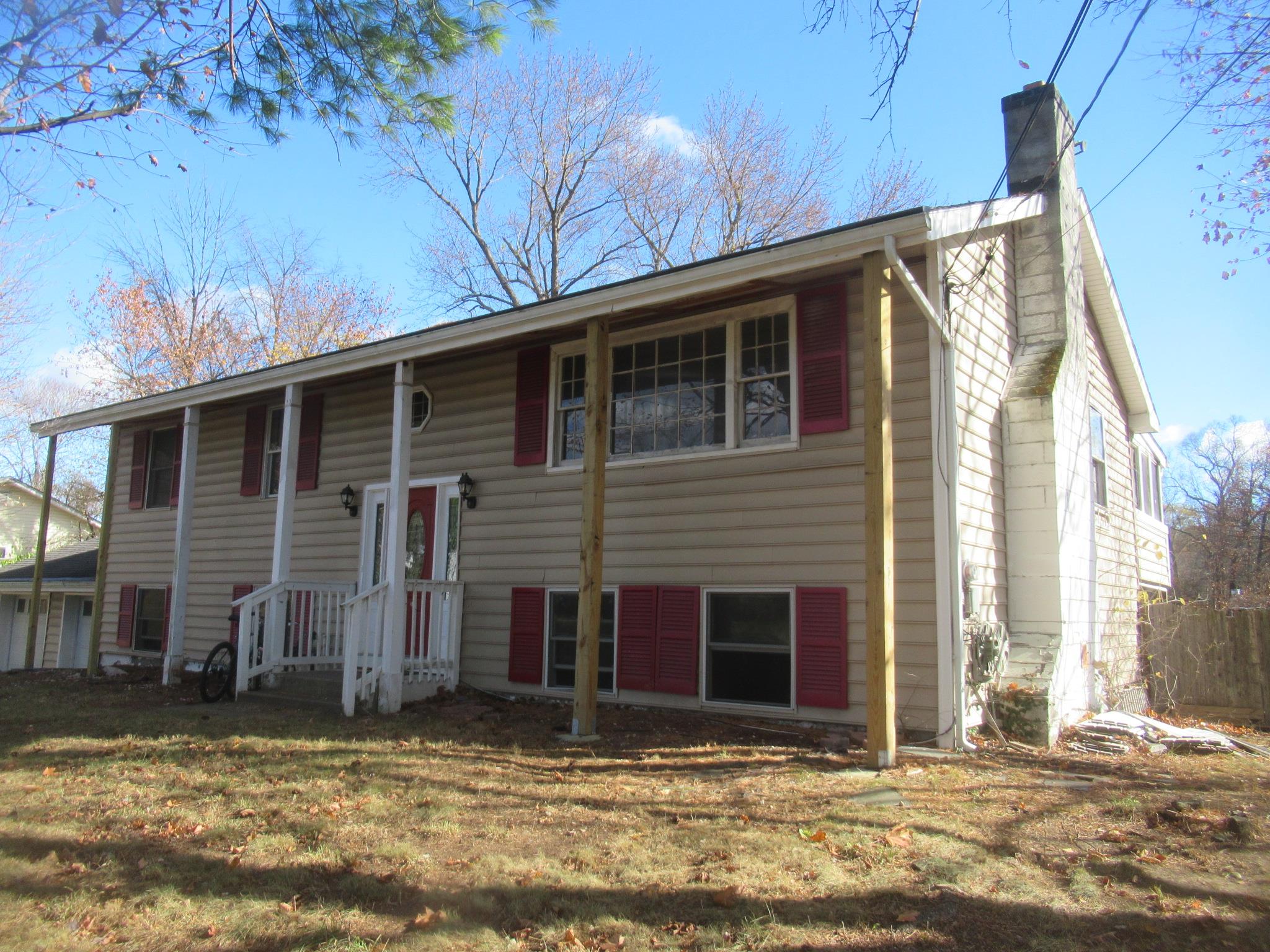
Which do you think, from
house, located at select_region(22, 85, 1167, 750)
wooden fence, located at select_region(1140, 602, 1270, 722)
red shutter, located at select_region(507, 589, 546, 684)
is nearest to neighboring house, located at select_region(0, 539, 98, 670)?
house, located at select_region(22, 85, 1167, 750)

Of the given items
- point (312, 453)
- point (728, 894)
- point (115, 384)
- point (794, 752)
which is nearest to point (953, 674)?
point (794, 752)

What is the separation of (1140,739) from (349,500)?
8.88m

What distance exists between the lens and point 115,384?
95.3 feet

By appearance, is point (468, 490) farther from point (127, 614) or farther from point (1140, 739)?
point (127, 614)

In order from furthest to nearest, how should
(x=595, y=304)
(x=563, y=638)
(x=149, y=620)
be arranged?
(x=149, y=620) < (x=563, y=638) < (x=595, y=304)

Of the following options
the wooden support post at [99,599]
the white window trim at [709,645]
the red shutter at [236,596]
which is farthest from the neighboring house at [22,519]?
the white window trim at [709,645]

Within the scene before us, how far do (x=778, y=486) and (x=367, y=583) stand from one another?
5537 mm

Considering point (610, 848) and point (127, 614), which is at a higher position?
point (127, 614)

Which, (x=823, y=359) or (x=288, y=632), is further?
(x=288, y=632)

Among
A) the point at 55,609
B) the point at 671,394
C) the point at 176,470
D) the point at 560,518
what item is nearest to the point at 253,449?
the point at 176,470

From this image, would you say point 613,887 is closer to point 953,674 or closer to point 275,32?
point 953,674

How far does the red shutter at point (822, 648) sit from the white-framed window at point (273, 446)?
814cm

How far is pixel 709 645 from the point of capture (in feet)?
26.6

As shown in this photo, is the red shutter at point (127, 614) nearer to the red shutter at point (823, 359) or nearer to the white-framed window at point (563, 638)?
the white-framed window at point (563, 638)
